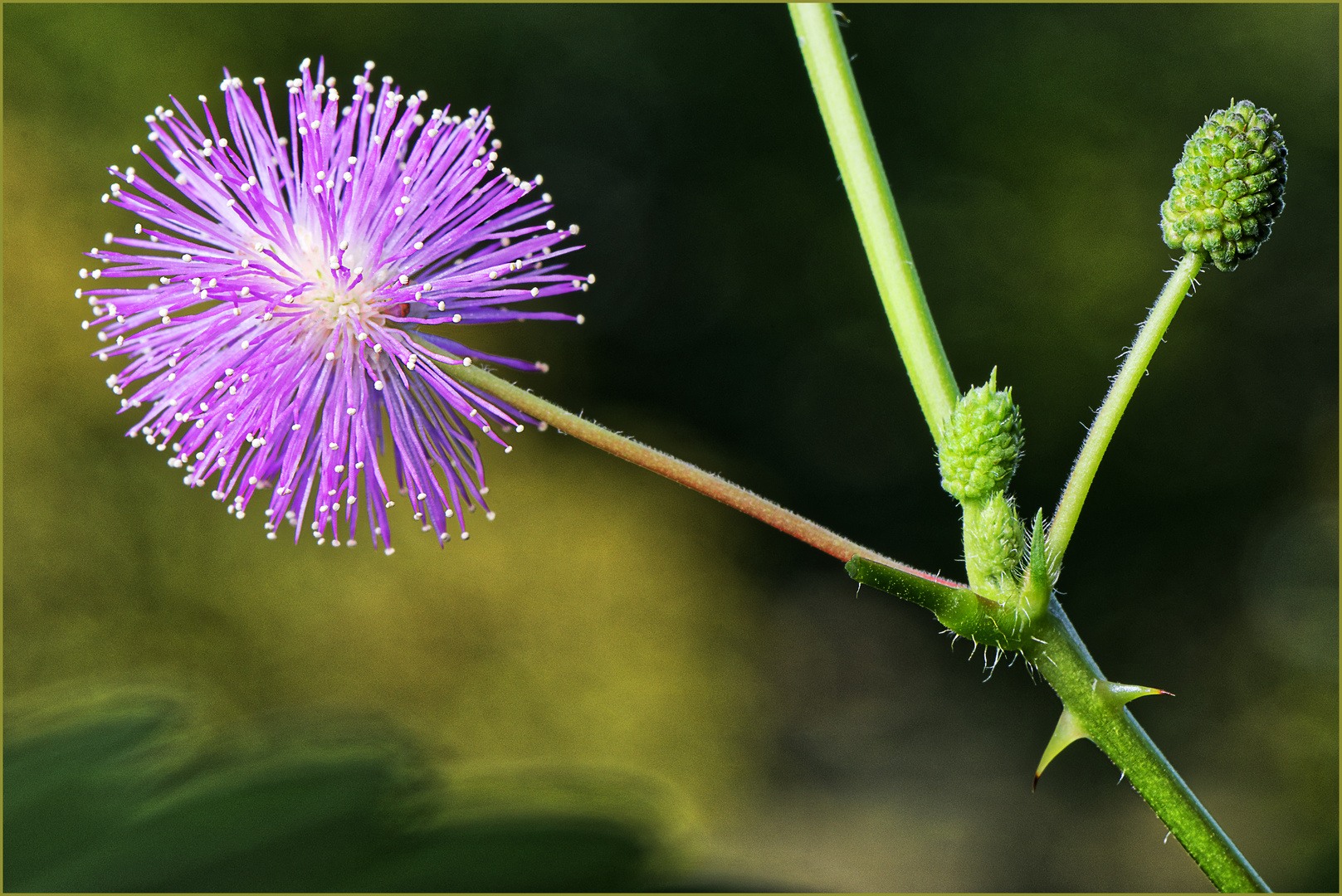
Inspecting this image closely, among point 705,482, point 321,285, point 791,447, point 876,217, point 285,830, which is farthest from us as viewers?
point 791,447

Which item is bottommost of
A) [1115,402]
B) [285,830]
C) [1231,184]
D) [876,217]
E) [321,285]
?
[285,830]

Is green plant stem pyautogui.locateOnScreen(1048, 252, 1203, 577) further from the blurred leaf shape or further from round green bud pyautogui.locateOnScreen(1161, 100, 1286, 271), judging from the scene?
the blurred leaf shape

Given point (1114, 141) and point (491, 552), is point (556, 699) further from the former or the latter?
point (1114, 141)

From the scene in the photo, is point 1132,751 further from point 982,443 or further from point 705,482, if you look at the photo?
point 705,482

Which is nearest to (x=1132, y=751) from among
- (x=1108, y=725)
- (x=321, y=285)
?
(x=1108, y=725)

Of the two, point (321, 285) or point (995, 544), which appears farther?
point (321, 285)

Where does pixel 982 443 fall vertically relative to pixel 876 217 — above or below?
below

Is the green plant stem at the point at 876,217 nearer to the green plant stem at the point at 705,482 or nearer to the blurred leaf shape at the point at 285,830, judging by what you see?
the green plant stem at the point at 705,482
